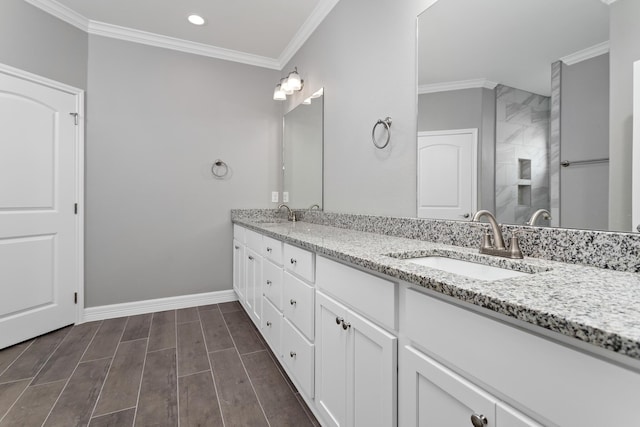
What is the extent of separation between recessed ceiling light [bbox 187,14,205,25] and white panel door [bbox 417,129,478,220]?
2181 mm

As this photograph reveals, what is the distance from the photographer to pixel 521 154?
1157 mm

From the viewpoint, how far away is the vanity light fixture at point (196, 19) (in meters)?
2.54

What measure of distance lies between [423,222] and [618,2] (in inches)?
38.5

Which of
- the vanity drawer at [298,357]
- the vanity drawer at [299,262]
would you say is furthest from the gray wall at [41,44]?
the vanity drawer at [298,357]

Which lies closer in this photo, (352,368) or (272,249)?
(352,368)

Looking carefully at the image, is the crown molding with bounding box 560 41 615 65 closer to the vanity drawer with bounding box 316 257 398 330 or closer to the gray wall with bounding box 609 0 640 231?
the gray wall with bounding box 609 0 640 231

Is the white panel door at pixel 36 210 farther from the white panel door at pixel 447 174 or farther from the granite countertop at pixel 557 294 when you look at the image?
the white panel door at pixel 447 174

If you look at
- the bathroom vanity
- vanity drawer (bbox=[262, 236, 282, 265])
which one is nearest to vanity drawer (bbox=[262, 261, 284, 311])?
vanity drawer (bbox=[262, 236, 282, 265])

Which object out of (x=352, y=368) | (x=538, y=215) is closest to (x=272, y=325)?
(x=352, y=368)

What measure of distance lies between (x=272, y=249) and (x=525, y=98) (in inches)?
57.7

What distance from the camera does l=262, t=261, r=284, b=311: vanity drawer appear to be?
5.88 feet

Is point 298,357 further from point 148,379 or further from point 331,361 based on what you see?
point 148,379

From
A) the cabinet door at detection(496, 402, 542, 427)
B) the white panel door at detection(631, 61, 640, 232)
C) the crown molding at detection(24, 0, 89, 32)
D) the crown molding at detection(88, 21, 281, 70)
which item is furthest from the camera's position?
the crown molding at detection(88, 21, 281, 70)

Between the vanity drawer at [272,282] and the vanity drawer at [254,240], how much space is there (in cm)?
17
